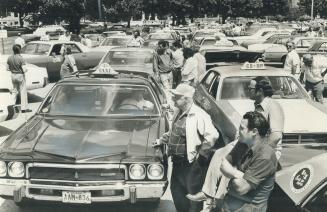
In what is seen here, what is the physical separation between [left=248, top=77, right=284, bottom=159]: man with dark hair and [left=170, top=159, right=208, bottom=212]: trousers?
2.62 ft

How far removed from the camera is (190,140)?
17.4ft

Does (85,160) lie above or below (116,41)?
below

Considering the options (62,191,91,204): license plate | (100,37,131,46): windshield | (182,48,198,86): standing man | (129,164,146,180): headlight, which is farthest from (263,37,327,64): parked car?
(62,191,91,204): license plate

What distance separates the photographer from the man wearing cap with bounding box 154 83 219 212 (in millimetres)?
5312

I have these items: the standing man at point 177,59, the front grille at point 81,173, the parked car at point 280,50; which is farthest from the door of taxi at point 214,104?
the parked car at point 280,50

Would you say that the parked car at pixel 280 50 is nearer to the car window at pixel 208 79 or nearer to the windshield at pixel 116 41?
the windshield at pixel 116 41

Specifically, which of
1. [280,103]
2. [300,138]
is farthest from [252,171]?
[280,103]

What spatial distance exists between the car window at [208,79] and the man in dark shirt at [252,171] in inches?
211

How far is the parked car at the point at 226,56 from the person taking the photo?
1247 centimetres

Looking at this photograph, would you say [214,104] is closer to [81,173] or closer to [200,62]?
[81,173]

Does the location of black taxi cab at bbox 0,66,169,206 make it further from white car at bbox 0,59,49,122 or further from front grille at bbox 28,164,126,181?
white car at bbox 0,59,49,122

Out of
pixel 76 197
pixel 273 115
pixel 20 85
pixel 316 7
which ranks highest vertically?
pixel 316 7

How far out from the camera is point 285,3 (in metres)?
97.6

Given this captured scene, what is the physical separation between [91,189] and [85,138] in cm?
76
